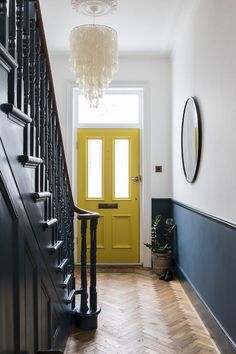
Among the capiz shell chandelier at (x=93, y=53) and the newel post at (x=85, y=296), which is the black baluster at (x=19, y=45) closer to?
the newel post at (x=85, y=296)

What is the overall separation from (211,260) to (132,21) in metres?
2.57

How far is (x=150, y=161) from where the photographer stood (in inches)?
197

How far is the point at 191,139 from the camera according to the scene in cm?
360

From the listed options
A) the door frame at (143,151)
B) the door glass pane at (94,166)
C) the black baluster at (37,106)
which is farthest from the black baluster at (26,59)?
the door glass pane at (94,166)

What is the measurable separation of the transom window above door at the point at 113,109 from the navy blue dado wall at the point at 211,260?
4.82 feet

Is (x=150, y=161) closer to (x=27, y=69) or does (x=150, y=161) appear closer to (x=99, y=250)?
(x=99, y=250)

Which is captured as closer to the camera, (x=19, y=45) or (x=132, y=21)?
(x=19, y=45)

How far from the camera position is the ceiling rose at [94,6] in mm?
3361

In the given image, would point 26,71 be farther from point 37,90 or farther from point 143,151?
point 143,151

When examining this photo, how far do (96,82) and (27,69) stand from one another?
191 centimetres

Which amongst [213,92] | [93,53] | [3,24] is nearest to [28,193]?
[3,24]

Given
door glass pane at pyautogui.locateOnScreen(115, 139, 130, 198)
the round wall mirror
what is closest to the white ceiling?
the round wall mirror

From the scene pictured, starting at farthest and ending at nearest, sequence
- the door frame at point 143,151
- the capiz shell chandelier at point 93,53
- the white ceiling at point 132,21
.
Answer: the door frame at point 143,151
the white ceiling at point 132,21
the capiz shell chandelier at point 93,53

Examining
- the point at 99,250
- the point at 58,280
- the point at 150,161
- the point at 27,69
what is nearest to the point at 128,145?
the point at 150,161
